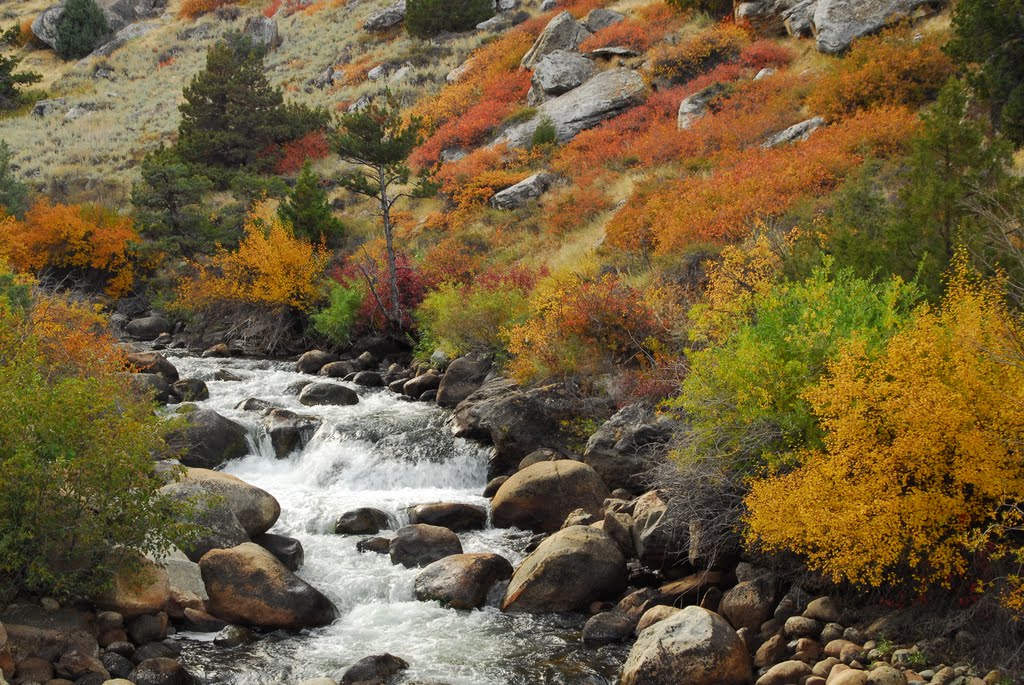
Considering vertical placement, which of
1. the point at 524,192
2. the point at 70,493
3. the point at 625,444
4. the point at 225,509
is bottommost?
the point at 524,192

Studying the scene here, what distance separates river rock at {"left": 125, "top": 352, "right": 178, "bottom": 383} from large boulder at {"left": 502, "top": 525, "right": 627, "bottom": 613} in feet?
39.0

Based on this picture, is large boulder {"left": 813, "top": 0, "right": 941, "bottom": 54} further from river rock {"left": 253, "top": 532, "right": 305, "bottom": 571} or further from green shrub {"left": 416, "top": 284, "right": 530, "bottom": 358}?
river rock {"left": 253, "top": 532, "right": 305, "bottom": 571}

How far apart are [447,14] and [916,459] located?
42.5 metres

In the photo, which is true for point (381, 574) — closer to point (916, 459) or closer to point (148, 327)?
point (916, 459)

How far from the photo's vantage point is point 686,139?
79.2ft

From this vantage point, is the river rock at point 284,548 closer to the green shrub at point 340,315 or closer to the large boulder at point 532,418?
the large boulder at point 532,418

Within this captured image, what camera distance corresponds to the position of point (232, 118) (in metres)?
37.4

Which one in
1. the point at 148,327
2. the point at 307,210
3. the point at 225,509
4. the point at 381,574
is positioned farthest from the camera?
the point at 307,210

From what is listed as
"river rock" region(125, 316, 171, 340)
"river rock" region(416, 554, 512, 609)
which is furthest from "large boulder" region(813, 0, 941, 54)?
"river rock" region(125, 316, 171, 340)

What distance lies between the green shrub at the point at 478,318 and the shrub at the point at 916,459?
9.96 metres

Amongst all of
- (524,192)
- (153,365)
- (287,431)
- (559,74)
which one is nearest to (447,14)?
(559,74)

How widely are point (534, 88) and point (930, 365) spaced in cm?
2808

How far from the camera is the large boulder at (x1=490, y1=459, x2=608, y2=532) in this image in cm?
1162

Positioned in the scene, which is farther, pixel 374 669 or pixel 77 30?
pixel 77 30
